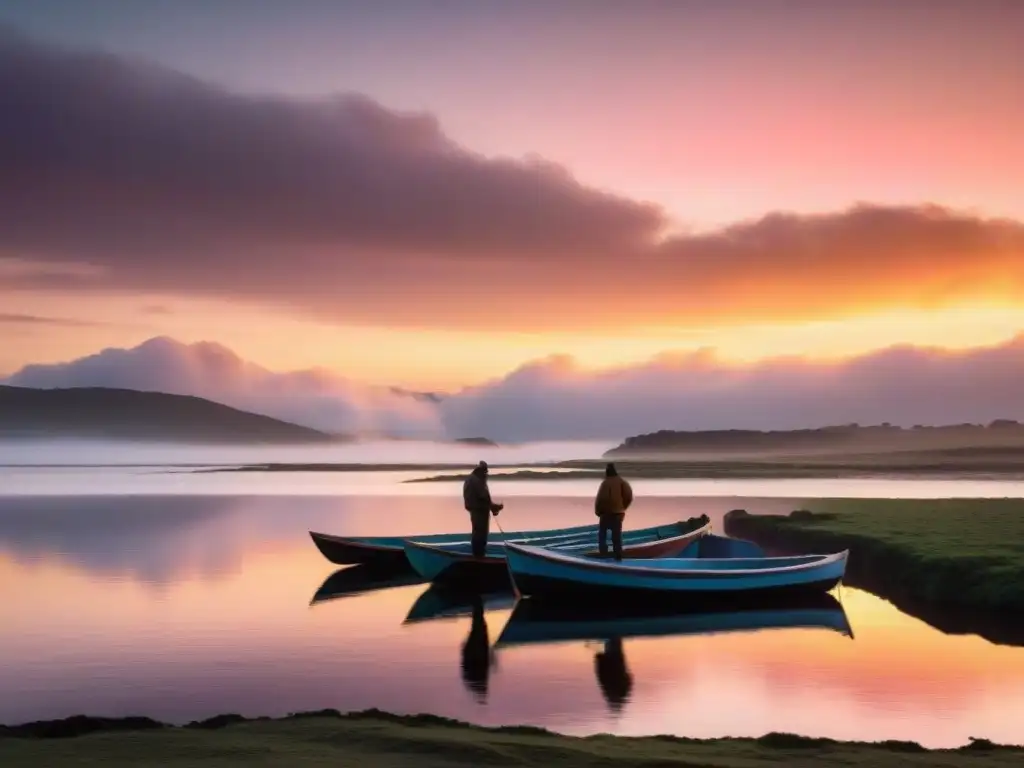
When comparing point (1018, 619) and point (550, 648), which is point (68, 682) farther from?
point (1018, 619)

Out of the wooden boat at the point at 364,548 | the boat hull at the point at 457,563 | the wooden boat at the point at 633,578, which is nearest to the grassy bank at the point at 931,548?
the wooden boat at the point at 633,578

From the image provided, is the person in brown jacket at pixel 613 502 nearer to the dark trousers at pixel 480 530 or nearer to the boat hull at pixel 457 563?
the boat hull at pixel 457 563

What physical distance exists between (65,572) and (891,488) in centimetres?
7136

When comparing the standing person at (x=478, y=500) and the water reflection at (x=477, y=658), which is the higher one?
the standing person at (x=478, y=500)

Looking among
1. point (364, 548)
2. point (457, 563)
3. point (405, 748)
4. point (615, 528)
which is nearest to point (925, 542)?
point (615, 528)

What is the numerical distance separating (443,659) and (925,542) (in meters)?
21.0

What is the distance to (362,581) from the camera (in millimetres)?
36812

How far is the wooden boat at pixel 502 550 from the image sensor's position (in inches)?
1339

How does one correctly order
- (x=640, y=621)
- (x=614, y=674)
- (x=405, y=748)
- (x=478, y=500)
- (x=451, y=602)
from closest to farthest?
(x=405, y=748)
(x=614, y=674)
(x=640, y=621)
(x=451, y=602)
(x=478, y=500)

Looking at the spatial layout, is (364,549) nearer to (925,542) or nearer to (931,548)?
(931,548)

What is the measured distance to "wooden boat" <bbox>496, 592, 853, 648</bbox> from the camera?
2634 centimetres

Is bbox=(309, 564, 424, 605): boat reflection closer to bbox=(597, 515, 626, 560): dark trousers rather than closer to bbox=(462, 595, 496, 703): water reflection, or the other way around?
bbox=(462, 595, 496, 703): water reflection

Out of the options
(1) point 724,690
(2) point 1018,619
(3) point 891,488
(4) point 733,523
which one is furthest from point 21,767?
(3) point 891,488

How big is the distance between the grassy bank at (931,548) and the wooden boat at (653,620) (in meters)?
2.75
